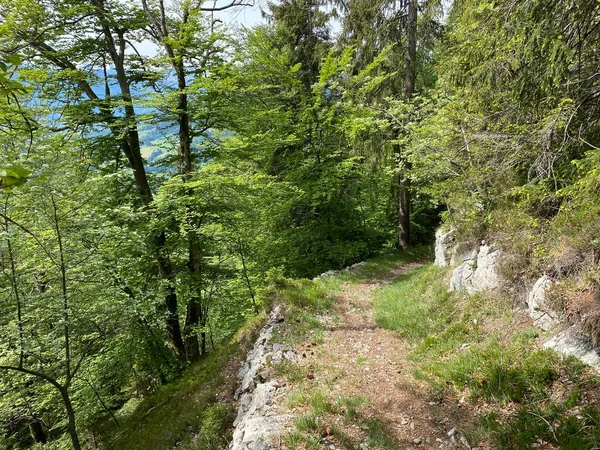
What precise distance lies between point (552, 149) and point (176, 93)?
7.80m

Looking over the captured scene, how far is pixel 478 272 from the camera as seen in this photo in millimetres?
6027

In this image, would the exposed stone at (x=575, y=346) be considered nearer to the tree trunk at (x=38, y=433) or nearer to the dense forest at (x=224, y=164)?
the dense forest at (x=224, y=164)

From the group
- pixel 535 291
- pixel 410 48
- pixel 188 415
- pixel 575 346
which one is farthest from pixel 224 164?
pixel 575 346

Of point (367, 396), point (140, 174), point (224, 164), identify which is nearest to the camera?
point (367, 396)

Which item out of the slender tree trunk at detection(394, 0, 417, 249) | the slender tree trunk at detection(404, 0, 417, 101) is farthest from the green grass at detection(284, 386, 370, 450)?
the slender tree trunk at detection(404, 0, 417, 101)

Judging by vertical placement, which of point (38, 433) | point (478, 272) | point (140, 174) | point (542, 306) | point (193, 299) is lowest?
point (38, 433)

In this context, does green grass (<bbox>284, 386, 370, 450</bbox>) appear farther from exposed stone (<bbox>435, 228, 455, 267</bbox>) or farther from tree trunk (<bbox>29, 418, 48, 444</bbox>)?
tree trunk (<bbox>29, 418, 48, 444</bbox>)

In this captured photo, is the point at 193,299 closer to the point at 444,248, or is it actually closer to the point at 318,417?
the point at 318,417

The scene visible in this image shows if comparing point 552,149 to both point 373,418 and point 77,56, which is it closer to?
point 373,418

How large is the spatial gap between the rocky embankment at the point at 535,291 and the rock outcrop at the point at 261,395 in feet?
11.3

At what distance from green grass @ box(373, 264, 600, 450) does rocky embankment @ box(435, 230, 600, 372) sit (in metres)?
0.15

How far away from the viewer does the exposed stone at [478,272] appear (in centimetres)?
566

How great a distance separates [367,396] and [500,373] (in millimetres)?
1712

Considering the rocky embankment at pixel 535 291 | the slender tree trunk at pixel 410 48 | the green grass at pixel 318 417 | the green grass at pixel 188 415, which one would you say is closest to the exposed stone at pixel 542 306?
the rocky embankment at pixel 535 291
